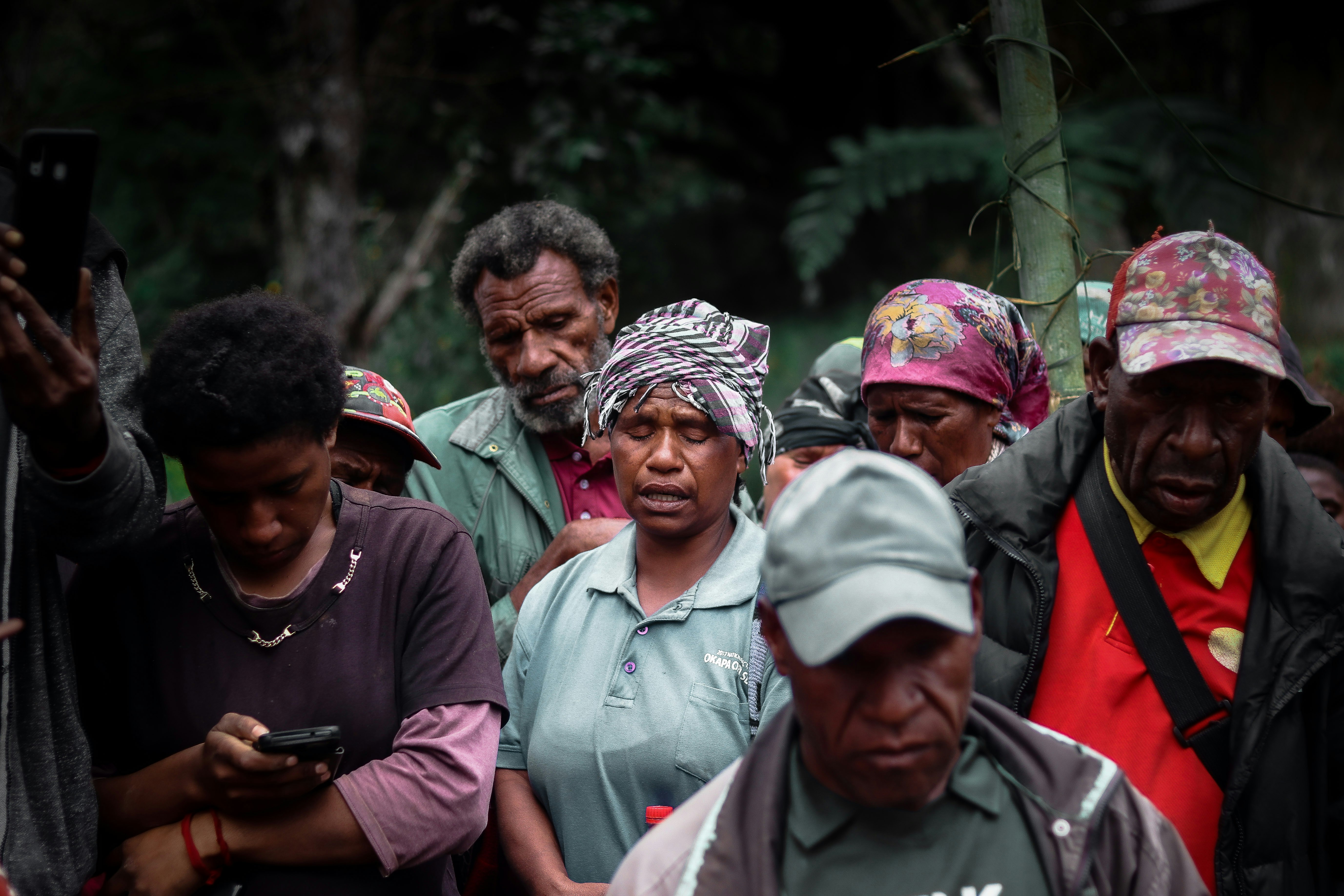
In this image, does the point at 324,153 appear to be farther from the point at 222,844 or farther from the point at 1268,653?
the point at 1268,653

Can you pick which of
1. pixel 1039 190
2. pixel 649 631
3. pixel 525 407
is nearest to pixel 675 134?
pixel 525 407

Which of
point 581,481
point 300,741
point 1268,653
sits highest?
point 581,481

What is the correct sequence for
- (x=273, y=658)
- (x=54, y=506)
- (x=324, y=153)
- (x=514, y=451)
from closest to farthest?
(x=54, y=506) → (x=273, y=658) → (x=514, y=451) → (x=324, y=153)

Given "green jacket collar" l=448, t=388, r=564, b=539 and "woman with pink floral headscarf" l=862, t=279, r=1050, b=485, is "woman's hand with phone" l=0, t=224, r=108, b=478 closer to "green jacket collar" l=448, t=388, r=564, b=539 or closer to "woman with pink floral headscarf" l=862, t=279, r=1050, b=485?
"green jacket collar" l=448, t=388, r=564, b=539

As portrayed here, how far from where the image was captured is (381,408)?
306cm

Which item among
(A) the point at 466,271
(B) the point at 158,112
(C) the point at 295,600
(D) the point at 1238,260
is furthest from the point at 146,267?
(D) the point at 1238,260

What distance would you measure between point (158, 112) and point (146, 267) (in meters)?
1.54

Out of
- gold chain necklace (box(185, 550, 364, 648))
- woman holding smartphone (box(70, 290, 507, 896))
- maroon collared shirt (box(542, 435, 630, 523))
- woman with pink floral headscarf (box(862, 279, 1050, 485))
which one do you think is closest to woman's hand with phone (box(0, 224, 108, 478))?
woman holding smartphone (box(70, 290, 507, 896))

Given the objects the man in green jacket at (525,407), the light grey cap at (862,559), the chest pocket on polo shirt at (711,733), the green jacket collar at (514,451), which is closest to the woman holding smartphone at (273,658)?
the chest pocket on polo shirt at (711,733)

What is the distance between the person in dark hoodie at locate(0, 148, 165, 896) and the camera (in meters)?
1.80

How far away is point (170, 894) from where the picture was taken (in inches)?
78.7

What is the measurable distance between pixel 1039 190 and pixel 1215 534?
130cm

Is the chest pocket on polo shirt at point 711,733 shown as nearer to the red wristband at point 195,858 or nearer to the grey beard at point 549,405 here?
the red wristband at point 195,858

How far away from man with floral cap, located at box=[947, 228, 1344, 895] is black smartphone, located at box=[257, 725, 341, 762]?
1286 millimetres
